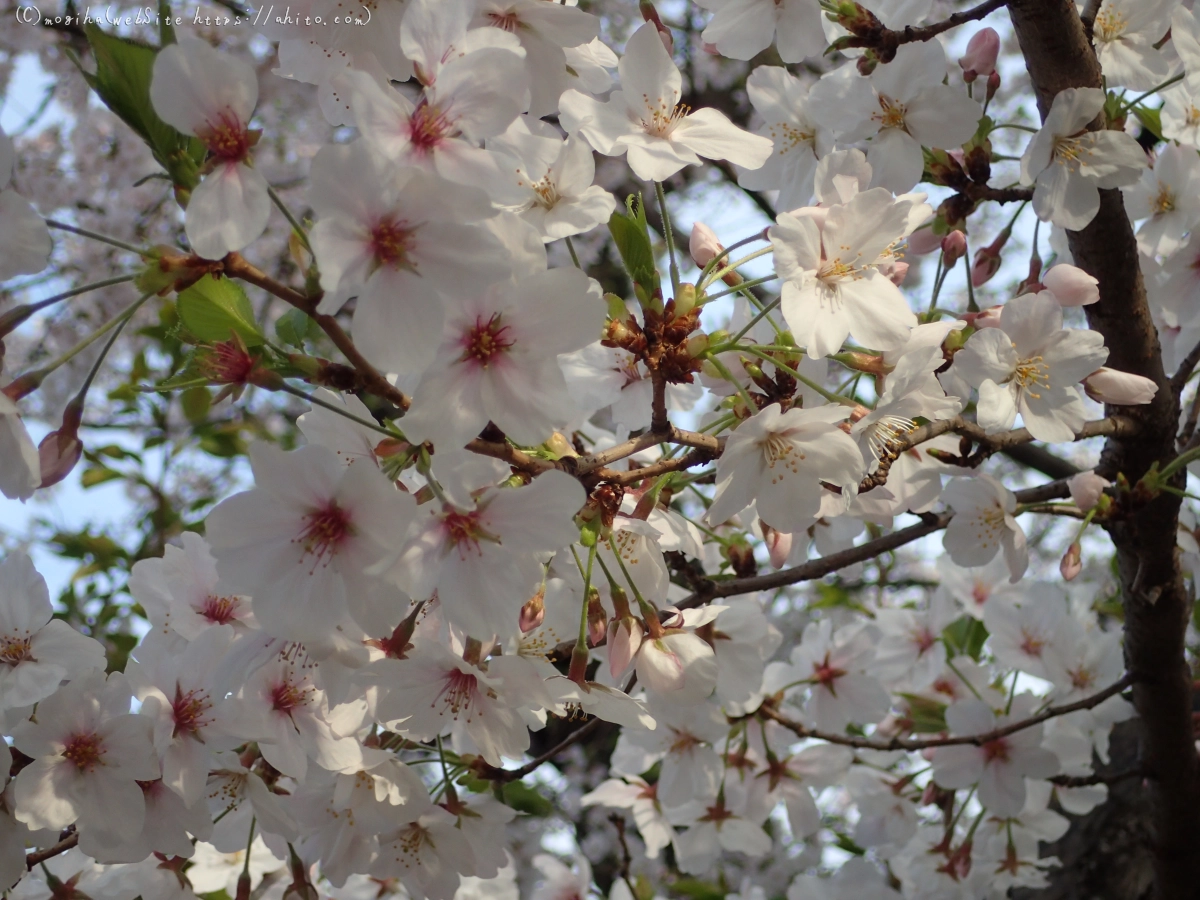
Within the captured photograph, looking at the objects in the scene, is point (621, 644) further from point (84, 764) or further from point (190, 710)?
point (84, 764)

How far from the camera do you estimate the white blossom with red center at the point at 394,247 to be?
838 millimetres

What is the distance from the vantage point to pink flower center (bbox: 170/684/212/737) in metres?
1.20

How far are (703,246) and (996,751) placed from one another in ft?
4.18

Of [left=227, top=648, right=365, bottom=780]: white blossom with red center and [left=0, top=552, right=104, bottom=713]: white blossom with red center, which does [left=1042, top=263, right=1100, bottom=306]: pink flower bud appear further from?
[left=0, top=552, right=104, bottom=713]: white blossom with red center

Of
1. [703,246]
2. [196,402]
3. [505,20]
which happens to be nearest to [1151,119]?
[703,246]

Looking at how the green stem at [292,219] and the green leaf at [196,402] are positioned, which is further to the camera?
the green leaf at [196,402]

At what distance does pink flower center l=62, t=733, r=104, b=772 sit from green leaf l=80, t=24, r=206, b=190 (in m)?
0.74

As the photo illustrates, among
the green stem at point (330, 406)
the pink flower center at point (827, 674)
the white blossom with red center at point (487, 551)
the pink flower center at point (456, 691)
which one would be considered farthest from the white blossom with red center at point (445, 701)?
the pink flower center at point (827, 674)

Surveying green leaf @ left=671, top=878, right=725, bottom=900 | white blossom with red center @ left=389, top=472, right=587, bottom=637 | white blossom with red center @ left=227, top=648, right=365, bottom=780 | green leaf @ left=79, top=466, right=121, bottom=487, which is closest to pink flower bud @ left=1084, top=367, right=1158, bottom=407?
white blossom with red center @ left=389, top=472, right=587, bottom=637

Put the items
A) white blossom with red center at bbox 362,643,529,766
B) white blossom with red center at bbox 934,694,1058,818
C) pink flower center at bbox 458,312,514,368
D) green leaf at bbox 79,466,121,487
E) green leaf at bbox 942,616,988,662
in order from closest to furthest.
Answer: pink flower center at bbox 458,312,514,368, white blossom with red center at bbox 362,643,529,766, white blossom with red center at bbox 934,694,1058,818, green leaf at bbox 942,616,988,662, green leaf at bbox 79,466,121,487

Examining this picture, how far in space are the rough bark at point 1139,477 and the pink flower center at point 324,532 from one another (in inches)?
47.2

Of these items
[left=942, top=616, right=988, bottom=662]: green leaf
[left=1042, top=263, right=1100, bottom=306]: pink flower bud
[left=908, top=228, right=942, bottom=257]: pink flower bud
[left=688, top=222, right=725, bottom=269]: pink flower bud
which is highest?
[left=908, top=228, right=942, bottom=257]: pink flower bud

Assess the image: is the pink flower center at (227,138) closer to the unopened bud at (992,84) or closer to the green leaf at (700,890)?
the unopened bud at (992,84)

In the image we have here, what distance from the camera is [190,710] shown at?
1204 millimetres
